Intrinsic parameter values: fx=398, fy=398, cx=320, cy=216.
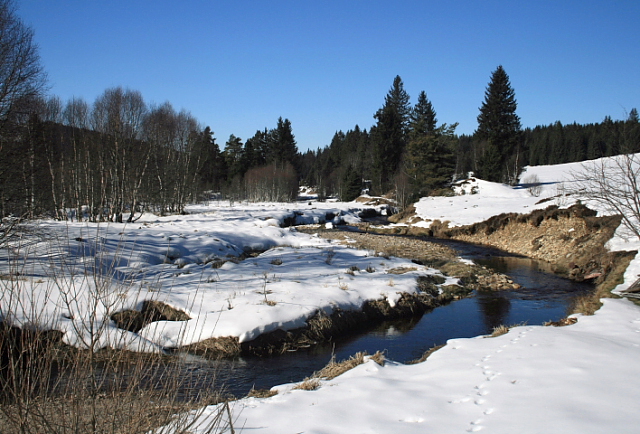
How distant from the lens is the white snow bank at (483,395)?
4195 mm

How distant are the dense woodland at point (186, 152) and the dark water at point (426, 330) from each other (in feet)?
12.6

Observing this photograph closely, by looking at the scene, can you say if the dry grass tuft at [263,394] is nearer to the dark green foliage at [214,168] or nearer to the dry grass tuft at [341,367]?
the dry grass tuft at [341,367]

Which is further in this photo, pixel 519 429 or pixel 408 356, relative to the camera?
pixel 408 356

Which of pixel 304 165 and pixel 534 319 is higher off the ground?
pixel 304 165

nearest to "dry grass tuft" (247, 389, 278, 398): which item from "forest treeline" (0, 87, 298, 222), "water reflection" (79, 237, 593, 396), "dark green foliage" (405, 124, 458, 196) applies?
"water reflection" (79, 237, 593, 396)

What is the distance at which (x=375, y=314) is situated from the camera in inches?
432

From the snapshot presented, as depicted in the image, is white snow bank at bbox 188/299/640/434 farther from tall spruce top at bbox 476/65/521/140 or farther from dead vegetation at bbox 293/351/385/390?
tall spruce top at bbox 476/65/521/140

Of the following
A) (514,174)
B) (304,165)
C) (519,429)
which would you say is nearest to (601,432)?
(519,429)

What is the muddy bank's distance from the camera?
49.0 ft

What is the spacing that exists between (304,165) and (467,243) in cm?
8174

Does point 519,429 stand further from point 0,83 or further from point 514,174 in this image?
point 514,174

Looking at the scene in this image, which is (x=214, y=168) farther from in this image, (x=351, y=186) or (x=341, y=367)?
(x=341, y=367)

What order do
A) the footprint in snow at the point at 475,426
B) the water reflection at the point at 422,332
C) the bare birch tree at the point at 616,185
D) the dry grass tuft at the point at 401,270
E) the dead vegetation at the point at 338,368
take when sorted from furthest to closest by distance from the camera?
the dry grass tuft at the point at 401,270, the bare birch tree at the point at 616,185, the water reflection at the point at 422,332, the dead vegetation at the point at 338,368, the footprint in snow at the point at 475,426

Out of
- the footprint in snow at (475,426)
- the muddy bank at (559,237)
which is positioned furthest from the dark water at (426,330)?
the footprint in snow at (475,426)
